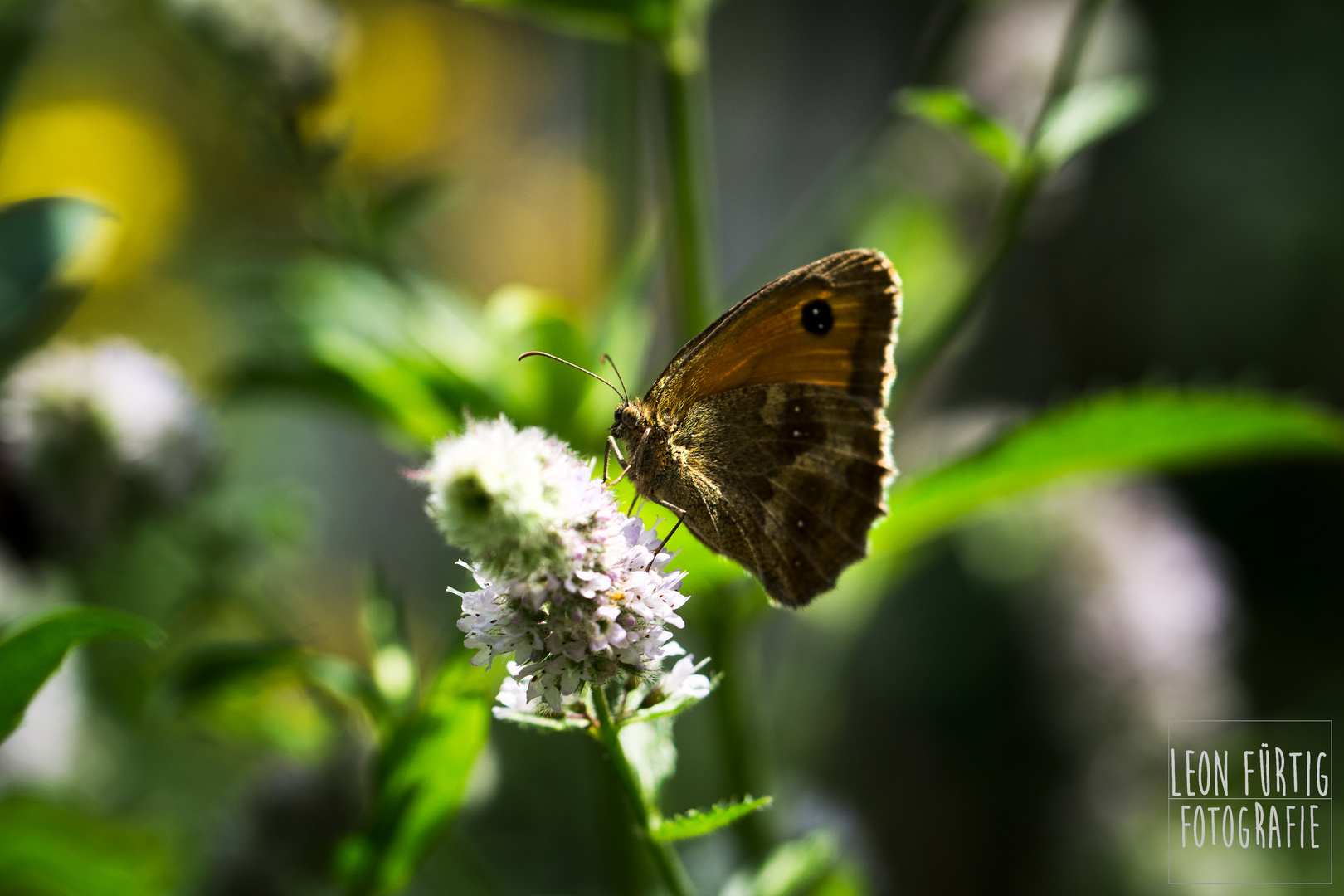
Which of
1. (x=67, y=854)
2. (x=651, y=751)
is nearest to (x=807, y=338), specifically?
(x=651, y=751)

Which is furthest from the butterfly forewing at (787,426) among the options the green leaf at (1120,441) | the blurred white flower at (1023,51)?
the blurred white flower at (1023,51)

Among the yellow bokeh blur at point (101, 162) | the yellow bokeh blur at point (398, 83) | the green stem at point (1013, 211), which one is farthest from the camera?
the yellow bokeh blur at point (398, 83)

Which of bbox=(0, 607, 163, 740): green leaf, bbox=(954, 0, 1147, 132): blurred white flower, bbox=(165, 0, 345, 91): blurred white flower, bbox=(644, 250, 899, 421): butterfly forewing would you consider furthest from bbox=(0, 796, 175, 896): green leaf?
bbox=(954, 0, 1147, 132): blurred white flower

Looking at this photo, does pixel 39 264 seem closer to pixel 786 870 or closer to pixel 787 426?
pixel 787 426

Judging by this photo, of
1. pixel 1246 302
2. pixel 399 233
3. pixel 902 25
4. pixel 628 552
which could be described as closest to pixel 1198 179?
pixel 1246 302

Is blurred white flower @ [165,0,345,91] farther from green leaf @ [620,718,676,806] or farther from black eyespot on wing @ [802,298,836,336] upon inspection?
green leaf @ [620,718,676,806]

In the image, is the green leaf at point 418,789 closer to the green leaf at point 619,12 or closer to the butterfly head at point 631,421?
the butterfly head at point 631,421

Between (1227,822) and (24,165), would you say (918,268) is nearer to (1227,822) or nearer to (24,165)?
(1227,822)
